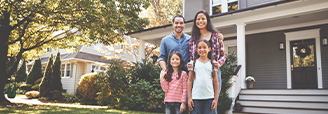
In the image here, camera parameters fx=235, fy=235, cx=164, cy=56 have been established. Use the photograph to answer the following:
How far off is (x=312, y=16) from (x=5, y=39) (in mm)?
11786

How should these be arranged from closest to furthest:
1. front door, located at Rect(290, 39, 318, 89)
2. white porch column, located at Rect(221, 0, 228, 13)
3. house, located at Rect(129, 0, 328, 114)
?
1. house, located at Rect(129, 0, 328, 114)
2. front door, located at Rect(290, 39, 318, 89)
3. white porch column, located at Rect(221, 0, 228, 13)

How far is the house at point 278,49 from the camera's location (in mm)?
6734

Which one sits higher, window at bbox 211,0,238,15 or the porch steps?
window at bbox 211,0,238,15

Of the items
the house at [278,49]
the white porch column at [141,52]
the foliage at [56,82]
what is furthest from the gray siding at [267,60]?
the foliage at [56,82]

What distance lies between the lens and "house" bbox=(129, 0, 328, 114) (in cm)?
673

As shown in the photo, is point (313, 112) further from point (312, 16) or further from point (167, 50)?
point (167, 50)

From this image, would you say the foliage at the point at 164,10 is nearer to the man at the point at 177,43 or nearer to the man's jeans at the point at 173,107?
the man at the point at 177,43

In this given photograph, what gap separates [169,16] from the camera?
766 inches

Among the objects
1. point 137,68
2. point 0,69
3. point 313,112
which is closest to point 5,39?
point 0,69

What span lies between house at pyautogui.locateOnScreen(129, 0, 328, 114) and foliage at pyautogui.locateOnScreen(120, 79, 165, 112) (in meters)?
2.32

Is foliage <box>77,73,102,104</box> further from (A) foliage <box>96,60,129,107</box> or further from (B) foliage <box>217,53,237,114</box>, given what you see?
(B) foliage <box>217,53,237,114</box>

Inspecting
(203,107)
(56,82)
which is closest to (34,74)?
(56,82)

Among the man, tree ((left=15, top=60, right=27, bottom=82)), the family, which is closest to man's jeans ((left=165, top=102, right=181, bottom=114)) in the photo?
the family

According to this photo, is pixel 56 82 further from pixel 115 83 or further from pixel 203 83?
pixel 203 83
